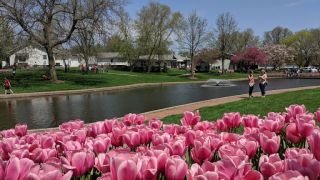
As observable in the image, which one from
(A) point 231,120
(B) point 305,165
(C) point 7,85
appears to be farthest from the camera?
(C) point 7,85

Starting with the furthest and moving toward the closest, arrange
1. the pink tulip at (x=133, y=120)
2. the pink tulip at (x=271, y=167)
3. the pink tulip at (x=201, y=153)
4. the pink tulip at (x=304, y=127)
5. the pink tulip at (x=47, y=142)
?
the pink tulip at (x=133, y=120) < the pink tulip at (x=304, y=127) < the pink tulip at (x=47, y=142) < the pink tulip at (x=201, y=153) < the pink tulip at (x=271, y=167)

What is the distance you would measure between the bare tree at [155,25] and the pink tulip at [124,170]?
3008 inches

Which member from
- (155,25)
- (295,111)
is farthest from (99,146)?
(155,25)

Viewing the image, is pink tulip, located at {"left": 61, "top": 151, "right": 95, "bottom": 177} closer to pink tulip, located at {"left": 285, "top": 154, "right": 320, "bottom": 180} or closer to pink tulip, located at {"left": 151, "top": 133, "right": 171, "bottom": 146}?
pink tulip, located at {"left": 151, "top": 133, "right": 171, "bottom": 146}

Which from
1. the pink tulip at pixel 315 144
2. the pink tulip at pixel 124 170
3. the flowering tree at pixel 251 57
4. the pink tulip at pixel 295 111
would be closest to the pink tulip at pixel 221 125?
the pink tulip at pixel 295 111

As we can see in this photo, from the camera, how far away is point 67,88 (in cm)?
4150

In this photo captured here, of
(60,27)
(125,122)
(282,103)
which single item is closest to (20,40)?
(60,27)

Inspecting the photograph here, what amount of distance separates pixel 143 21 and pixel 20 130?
75.6m

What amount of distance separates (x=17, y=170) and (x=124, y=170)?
0.55 metres

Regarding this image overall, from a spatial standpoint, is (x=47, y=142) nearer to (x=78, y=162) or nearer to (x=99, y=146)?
(x=99, y=146)

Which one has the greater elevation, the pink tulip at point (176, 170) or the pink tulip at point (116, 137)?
the pink tulip at point (176, 170)

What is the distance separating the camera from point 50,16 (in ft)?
134

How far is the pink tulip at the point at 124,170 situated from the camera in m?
1.94

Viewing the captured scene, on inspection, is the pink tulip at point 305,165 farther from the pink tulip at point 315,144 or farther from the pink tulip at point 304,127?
the pink tulip at point 304,127
